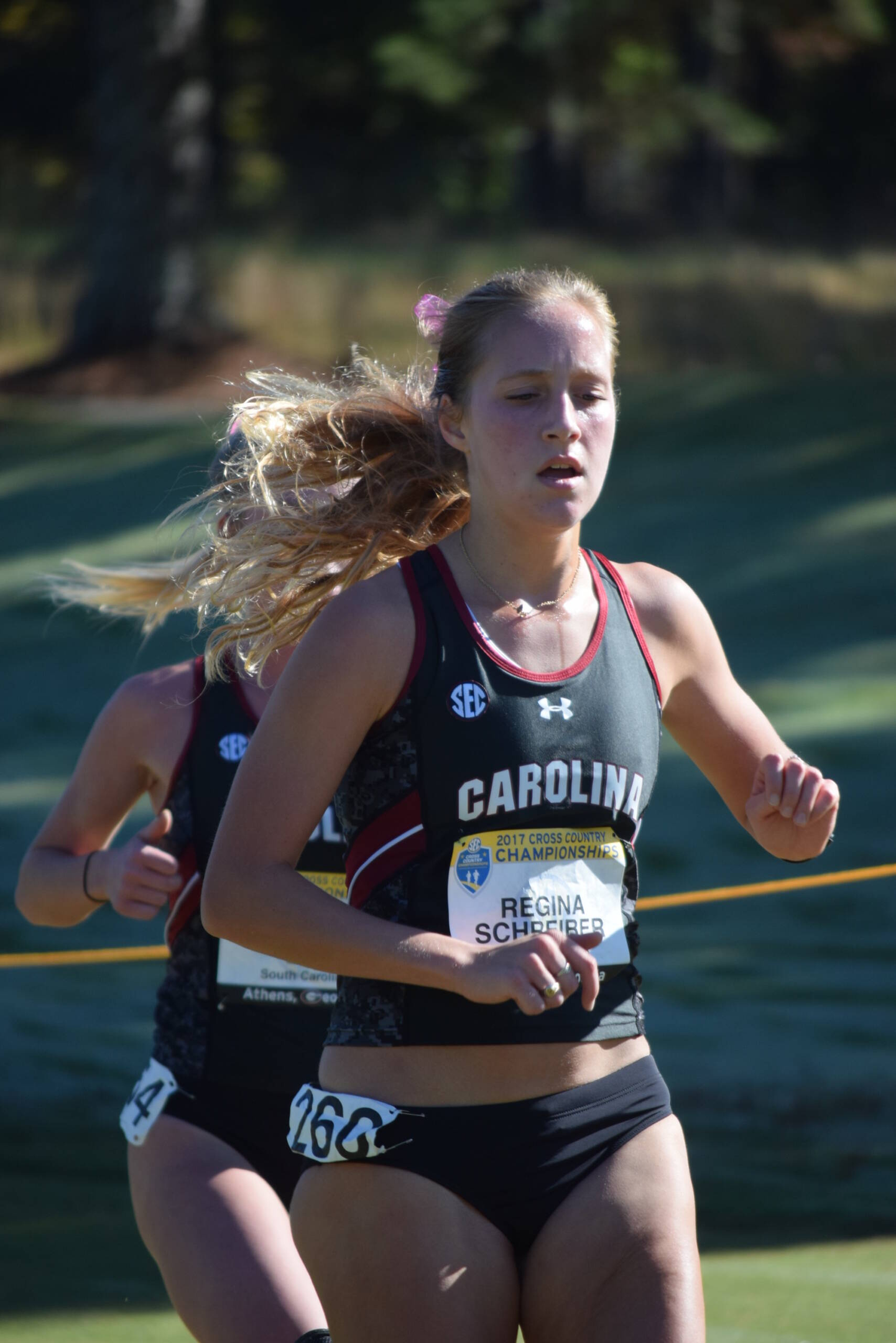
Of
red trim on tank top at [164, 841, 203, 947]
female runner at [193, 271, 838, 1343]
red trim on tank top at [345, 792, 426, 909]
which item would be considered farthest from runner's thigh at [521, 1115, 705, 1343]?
red trim on tank top at [164, 841, 203, 947]

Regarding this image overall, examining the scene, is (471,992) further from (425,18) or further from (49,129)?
(49,129)

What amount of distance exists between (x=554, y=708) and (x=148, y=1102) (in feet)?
3.37

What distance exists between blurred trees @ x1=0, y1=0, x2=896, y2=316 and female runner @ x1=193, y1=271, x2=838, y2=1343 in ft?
48.8

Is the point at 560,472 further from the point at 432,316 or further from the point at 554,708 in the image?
the point at 432,316

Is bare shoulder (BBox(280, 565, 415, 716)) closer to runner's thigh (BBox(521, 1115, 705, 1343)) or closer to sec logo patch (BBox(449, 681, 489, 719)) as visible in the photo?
sec logo patch (BBox(449, 681, 489, 719))

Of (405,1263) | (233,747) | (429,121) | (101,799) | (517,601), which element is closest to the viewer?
(405,1263)

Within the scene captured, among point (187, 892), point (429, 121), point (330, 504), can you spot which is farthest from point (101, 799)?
point (429, 121)

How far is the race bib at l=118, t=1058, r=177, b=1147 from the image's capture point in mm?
2576

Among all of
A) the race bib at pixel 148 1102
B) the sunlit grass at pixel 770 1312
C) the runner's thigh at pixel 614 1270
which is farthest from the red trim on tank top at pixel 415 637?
the sunlit grass at pixel 770 1312

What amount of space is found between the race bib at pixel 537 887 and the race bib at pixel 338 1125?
214mm

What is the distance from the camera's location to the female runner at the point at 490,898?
187cm

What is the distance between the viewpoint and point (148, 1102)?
2.60 meters

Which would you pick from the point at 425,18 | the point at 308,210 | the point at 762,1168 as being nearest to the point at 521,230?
the point at 308,210

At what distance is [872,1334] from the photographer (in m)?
3.47
